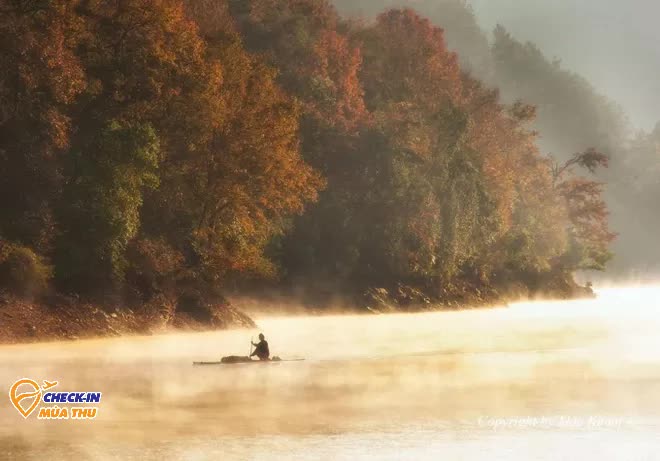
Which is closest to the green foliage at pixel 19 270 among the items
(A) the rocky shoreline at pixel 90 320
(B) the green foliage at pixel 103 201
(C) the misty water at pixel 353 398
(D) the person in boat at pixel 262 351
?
(A) the rocky shoreline at pixel 90 320

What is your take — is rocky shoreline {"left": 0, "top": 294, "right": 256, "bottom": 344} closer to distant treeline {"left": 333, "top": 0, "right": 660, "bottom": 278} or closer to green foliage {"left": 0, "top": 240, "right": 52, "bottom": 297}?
green foliage {"left": 0, "top": 240, "right": 52, "bottom": 297}

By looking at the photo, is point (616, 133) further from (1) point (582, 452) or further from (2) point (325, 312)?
(1) point (582, 452)

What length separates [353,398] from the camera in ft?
78.6

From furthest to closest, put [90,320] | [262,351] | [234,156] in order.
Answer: [234,156]
[90,320]
[262,351]

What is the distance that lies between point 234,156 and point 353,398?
80.6 feet

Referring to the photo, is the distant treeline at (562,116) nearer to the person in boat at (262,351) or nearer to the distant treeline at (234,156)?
the distant treeline at (234,156)

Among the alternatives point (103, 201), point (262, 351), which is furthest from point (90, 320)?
point (262, 351)

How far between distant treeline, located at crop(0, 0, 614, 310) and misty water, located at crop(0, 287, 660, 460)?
4.00m

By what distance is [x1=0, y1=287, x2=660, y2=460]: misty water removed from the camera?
693 inches

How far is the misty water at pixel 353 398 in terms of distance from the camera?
57.7 feet

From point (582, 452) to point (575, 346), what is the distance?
2242cm

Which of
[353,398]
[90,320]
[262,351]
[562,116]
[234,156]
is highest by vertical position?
[562,116]

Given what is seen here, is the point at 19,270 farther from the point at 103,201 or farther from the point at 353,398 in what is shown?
the point at 353,398

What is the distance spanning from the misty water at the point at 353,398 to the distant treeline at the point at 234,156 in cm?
400
